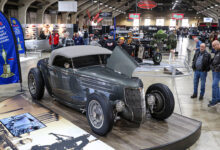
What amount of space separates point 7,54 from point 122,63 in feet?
12.0

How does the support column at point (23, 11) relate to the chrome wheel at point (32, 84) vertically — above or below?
above

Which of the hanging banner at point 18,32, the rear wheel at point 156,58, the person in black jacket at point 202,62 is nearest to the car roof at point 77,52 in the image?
the person in black jacket at point 202,62

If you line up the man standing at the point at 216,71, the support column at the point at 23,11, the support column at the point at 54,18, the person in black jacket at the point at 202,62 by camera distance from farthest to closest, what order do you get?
1. the support column at the point at 54,18
2. the support column at the point at 23,11
3. the person in black jacket at the point at 202,62
4. the man standing at the point at 216,71

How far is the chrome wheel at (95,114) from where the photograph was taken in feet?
12.3

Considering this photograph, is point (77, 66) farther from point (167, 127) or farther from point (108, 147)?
point (167, 127)

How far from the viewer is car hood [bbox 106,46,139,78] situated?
392 centimetres

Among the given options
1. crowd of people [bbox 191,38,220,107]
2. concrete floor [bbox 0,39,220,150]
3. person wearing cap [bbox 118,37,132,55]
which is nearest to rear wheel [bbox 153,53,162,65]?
person wearing cap [bbox 118,37,132,55]

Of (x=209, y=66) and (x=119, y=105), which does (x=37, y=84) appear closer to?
(x=119, y=105)

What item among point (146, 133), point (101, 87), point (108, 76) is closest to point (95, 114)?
point (101, 87)

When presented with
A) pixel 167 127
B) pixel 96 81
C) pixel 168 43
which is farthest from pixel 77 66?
pixel 168 43

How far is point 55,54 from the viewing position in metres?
→ 4.88

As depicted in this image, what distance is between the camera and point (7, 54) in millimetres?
6074

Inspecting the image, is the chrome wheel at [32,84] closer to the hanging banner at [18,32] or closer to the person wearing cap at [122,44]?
the person wearing cap at [122,44]

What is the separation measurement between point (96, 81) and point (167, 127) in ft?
5.06
